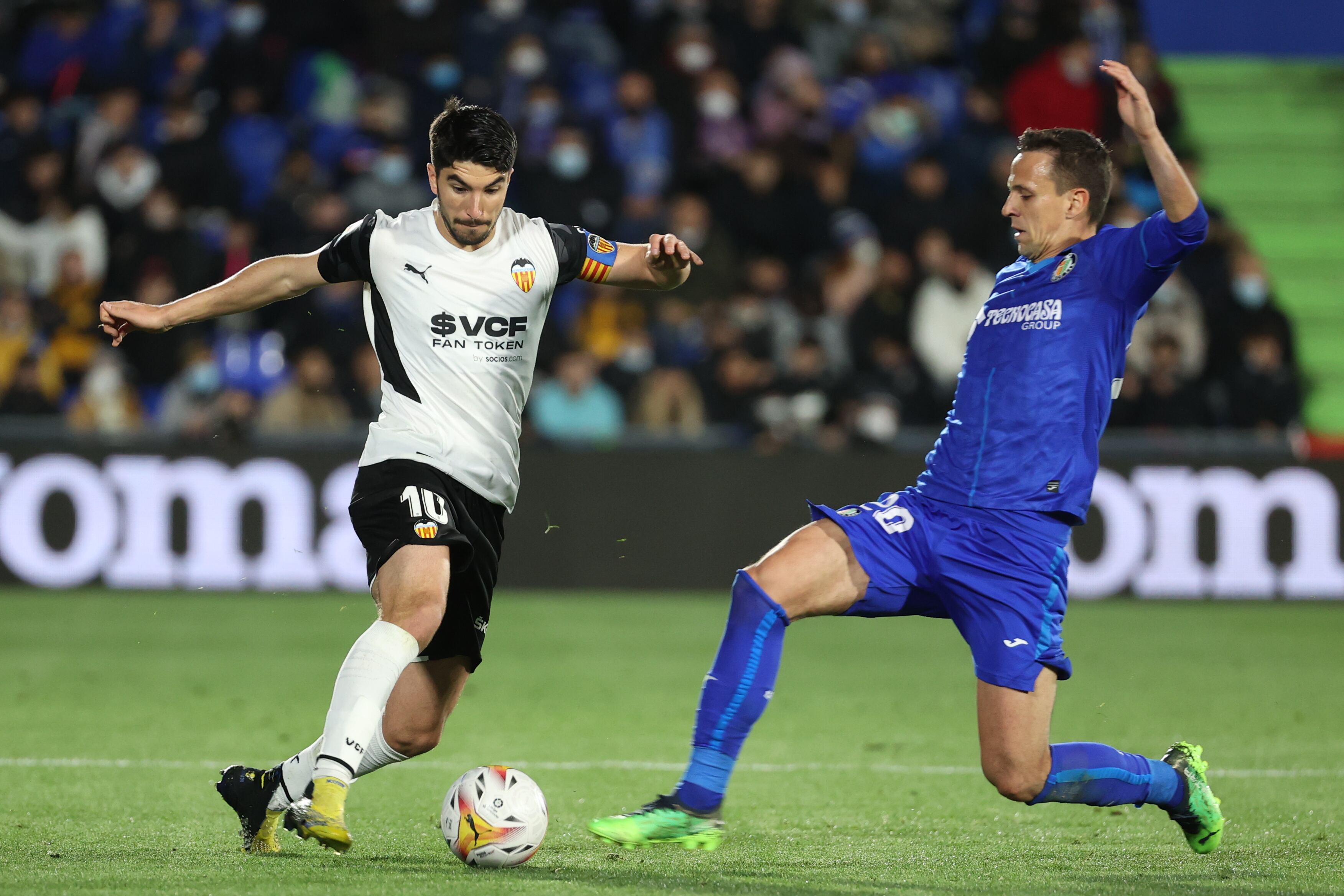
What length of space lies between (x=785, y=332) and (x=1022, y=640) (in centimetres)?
932

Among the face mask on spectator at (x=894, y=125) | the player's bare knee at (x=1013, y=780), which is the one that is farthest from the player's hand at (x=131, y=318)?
the face mask on spectator at (x=894, y=125)

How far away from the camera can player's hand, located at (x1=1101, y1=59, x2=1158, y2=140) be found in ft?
15.2

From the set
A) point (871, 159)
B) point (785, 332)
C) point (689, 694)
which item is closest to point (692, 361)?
point (785, 332)

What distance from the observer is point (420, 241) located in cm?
522

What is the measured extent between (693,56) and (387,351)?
11.7m

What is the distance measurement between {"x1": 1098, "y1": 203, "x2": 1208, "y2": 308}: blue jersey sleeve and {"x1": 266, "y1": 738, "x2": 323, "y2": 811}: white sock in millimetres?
2592

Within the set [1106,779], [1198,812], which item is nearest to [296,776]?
[1106,779]

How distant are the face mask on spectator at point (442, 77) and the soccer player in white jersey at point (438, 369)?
35.9ft

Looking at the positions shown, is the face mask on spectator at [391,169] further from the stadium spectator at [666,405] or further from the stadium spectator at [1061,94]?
the stadium spectator at [1061,94]

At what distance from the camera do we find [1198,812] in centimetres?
515

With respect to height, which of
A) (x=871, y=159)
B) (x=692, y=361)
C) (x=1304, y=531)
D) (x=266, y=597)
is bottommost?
(x=266, y=597)

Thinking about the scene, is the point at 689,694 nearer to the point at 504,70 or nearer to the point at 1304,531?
the point at 1304,531

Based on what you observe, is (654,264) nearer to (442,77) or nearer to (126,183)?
(126,183)

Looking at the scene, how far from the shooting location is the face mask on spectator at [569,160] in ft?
48.9
